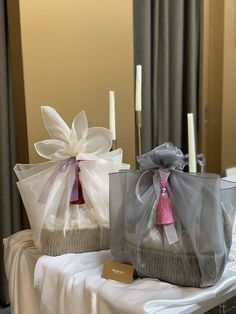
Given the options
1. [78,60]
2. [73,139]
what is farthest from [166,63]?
[73,139]

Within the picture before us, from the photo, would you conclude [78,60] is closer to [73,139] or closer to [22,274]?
[73,139]

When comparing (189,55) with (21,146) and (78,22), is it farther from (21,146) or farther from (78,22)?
(21,146)

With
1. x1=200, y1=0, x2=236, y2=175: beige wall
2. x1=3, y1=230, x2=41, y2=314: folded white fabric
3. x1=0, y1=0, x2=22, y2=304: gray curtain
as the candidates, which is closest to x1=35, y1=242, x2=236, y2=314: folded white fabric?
x1=3, y1=230, x2=41, y2=314: folded white fabric

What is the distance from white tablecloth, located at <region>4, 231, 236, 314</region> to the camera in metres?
0.90

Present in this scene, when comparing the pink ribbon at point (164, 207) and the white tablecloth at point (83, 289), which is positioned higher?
the pink ribbon at point (164, 207)

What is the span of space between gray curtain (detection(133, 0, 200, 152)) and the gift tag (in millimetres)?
1385

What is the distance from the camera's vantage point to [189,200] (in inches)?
36.8

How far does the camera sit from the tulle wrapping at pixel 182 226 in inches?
36.0

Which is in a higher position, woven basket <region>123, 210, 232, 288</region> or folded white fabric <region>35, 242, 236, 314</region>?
woven basket <region>123, 210, 232, 288</region>

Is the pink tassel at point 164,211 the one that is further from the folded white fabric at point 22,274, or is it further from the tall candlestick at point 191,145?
the folded white fabric at point 22,274

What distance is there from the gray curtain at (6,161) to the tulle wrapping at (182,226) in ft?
3.95

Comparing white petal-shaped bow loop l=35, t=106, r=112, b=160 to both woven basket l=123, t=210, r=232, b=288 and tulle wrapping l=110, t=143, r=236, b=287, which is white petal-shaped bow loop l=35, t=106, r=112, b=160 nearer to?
tulle wrapping l=110, t=143, r=236, b=287

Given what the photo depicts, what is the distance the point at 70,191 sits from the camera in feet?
3.84

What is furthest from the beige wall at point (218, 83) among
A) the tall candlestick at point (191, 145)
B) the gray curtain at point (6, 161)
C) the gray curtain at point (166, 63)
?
the tall candlestick at point (191, 145)
